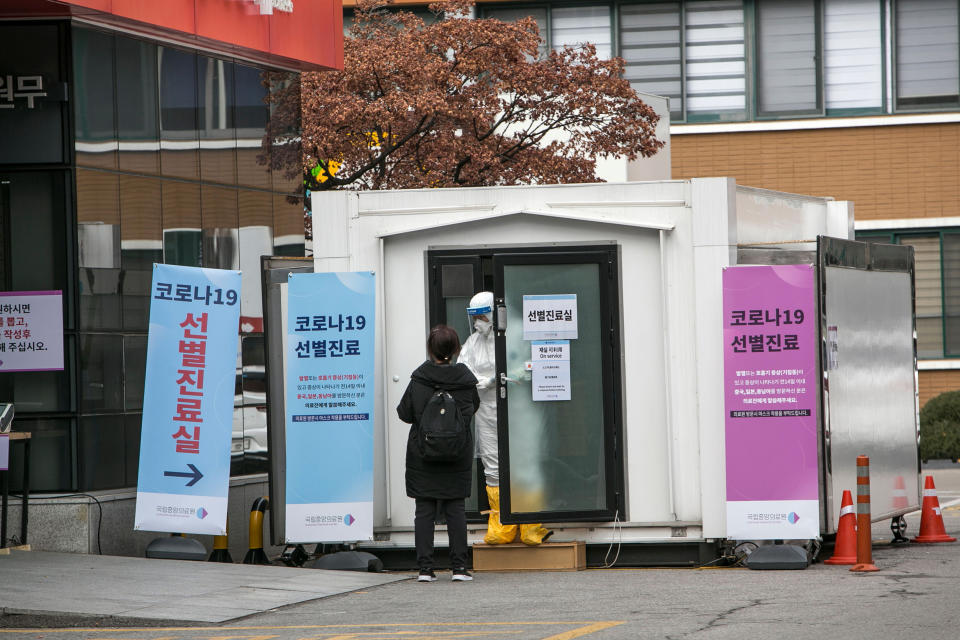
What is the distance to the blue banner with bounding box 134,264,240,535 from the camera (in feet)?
41.5

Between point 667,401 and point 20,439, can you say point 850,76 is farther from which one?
point 20,439

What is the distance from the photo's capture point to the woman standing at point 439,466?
11570 mm

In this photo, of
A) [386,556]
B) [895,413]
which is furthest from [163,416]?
[895,413]

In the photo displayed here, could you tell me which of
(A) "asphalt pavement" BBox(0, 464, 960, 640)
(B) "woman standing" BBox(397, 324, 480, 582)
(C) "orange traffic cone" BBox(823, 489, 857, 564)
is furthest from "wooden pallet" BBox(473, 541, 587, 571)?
(C) "orange traffic cone" BBox(823, 489, 857, 564)

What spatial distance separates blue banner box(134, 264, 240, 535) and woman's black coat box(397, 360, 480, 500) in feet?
6.25

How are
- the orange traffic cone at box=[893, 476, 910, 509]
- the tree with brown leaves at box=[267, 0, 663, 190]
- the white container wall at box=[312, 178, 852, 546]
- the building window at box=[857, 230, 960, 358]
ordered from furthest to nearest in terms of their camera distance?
the building window at box=[857, 230, 960, 358]
the tree with brown leaves at box=[267, 0, 663, 190]
the orange traffic cone at box=[893, 476, 910, 509]
the white container wall at box=[312, 178, 852, 546]

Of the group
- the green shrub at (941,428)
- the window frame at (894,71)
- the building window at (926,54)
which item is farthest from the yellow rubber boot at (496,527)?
the building window at (926,54)

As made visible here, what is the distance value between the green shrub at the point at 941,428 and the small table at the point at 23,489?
1639 cm

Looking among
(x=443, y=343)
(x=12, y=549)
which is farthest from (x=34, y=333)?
(x=443, y=343)

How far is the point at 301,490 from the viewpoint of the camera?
12.5m

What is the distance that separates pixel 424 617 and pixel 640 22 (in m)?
22.5

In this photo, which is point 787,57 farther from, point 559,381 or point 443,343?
point 443,343

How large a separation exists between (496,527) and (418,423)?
1324 millimetres

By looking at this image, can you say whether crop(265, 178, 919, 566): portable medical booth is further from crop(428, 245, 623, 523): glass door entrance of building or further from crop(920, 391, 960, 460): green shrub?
crop(920, 391, 960, 460): green shrub
